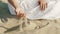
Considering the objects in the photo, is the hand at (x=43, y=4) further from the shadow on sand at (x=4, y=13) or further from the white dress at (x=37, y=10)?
the shadow on sand at (x=4, y=13)

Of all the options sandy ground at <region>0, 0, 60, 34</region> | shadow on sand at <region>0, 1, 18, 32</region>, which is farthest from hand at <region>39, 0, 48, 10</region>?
shadow on sand at <region>0, 1, 18, 32</region>

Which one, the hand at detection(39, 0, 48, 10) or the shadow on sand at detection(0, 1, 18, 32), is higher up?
the hand at detection(39, 0, 48, 10)

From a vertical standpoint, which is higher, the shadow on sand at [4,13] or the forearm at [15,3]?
the forearm at [15,3]

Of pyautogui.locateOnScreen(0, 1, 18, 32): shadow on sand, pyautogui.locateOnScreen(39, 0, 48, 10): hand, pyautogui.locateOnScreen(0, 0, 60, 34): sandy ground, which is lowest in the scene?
pyautogui.locateOnScreen(0, 0, 60, 34): sandy ground

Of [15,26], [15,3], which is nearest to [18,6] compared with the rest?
[15,3]

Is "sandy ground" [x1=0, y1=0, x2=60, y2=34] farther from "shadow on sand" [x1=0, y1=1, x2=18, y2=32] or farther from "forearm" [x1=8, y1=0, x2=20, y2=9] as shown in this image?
"forearm" [x1=8, y1=0, x2=20, y2=9]

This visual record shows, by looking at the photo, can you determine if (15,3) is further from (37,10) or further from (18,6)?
(37,10)

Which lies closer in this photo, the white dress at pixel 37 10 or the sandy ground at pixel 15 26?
the sandy ground at pixel 15 26

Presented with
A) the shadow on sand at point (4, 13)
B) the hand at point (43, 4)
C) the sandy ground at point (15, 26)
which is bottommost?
the sandy ground at point (15, 26)

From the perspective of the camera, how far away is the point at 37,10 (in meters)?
1.64

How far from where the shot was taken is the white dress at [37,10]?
1637 mm

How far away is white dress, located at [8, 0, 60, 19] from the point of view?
164 cm

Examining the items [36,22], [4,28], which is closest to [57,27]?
[36,22]

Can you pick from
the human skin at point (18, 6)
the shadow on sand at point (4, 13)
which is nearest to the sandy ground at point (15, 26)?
the shadow on sand at point (4, 13)
